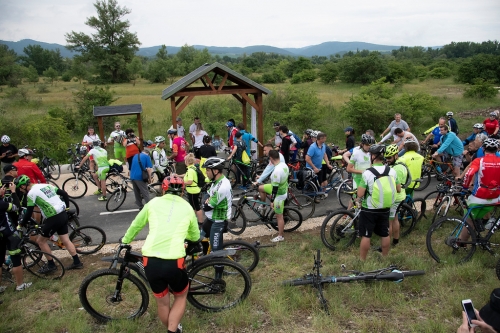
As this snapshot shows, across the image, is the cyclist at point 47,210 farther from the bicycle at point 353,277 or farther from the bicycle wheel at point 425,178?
the bicycle wheel at point 425,178

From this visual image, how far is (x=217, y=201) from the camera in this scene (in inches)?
213

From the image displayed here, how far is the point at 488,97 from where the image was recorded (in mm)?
27609

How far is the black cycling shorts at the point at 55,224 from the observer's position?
19.6ft

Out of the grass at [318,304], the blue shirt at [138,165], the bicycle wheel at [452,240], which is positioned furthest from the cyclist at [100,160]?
the bicycle wheel at [452,240]

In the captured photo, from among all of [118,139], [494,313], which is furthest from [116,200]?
[494,313]

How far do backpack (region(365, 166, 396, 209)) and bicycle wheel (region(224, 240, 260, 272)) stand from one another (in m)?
2.02

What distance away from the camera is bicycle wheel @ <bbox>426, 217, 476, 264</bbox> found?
19.2ft

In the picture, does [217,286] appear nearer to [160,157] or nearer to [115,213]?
[115,213]

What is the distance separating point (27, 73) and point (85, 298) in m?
58.9

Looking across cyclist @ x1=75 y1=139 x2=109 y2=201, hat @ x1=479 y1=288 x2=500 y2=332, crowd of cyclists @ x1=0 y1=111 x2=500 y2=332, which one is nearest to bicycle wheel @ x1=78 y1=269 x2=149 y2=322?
crowd of cyclists @ x1=0 y1=111 x2=500 y2=332

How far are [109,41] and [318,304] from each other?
64676mm

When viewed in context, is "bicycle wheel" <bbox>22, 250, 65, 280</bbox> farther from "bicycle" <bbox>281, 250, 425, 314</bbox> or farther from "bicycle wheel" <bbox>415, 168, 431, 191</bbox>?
"bicycle wheel" <bbox>415, 168, 431, 191</bbox>

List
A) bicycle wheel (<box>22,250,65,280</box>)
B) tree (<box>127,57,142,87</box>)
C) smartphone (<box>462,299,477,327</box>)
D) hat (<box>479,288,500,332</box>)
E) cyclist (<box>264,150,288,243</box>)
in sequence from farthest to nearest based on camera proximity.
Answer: tree (<box>127,57,142,87</box>) < cyclist (<box>264,150,288,243</box>) < bicycle wheel (<box>22,250,65,280</box>) < smartphone (<box>462,299,477,327</box>) < hat (<box>479,288,500,332</box>)

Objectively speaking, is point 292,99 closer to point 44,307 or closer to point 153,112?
point 153,112
